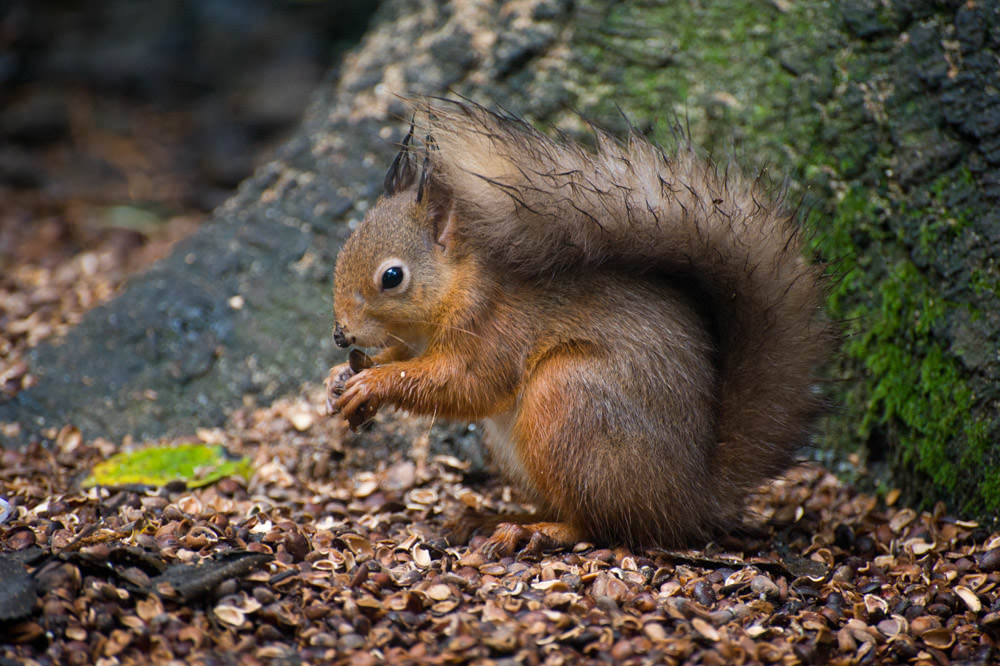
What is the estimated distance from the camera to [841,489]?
290 cm

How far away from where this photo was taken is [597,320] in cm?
236

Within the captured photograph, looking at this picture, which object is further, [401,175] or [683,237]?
[401,175]

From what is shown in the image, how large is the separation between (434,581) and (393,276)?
795 millimetres

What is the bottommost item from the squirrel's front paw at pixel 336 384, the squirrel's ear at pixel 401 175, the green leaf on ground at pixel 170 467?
the green leaf on ground at pixel 170 467

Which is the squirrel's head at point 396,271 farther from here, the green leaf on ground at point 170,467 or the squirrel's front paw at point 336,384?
the green leaf on ground at point 170,467

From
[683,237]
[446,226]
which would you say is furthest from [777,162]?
[446,226]

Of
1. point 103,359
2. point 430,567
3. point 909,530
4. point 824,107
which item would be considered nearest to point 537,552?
point 430,567

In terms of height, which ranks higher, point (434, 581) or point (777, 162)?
point (777, 162)

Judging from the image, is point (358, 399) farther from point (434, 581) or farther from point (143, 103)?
point (143, 103)

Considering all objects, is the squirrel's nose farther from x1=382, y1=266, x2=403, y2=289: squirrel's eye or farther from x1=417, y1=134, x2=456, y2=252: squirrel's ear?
x1=417, y1=134, x2=456, y2=252: squirrel's ear

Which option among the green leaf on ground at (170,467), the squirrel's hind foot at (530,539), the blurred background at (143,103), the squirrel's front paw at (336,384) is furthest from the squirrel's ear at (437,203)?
the blurred background at (143,103)

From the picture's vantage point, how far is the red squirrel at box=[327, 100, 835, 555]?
2.29 meters

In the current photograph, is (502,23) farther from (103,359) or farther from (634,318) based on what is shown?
(103,359)

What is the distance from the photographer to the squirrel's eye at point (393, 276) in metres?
2.43
